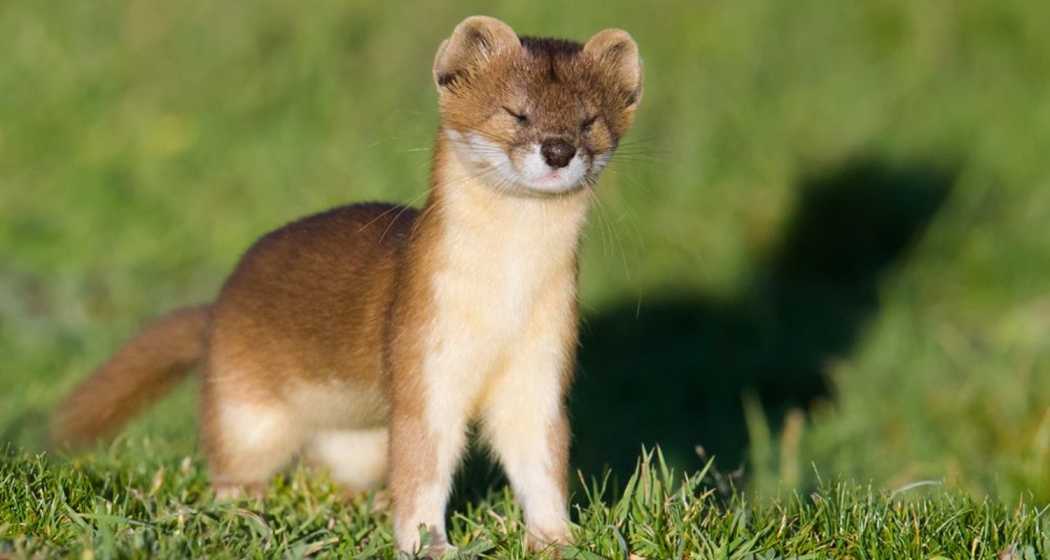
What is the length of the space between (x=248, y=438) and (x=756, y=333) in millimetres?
4354

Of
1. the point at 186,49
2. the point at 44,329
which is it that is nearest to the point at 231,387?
the point at 44,329

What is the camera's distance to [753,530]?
432cm

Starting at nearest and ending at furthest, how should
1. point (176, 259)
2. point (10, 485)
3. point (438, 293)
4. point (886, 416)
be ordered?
point (10, 485), point (438, 293), point (886, 416), point (176, 259)

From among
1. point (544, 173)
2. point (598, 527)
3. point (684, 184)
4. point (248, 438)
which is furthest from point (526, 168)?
point (684, 184)

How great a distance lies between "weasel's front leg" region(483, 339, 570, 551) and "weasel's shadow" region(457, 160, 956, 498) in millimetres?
2093

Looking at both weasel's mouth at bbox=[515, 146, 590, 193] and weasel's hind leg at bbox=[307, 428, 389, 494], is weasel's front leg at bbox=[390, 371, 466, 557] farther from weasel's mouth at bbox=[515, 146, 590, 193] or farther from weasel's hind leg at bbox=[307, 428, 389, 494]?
weasel's hind leg at bbox=[307, 428, 389, 494]

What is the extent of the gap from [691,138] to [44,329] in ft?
14.2

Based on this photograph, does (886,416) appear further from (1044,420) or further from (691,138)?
(691,138)

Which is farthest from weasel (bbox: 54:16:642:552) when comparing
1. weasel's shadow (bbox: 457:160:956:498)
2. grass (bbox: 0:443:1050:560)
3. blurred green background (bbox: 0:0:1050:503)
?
blurred green background (bbox: 0:0:1050:503)

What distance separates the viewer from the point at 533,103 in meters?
4.43

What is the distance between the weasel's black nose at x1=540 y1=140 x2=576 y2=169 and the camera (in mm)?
4250

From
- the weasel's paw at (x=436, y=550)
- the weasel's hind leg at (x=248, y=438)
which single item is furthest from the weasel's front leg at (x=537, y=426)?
the weasel's hind leg at (x=248, y=438)

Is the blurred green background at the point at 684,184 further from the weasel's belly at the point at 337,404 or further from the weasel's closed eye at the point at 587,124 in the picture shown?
the weasel's closed eye at the point at 587,124

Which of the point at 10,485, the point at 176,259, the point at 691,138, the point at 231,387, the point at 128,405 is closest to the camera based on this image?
the point at 10,485
